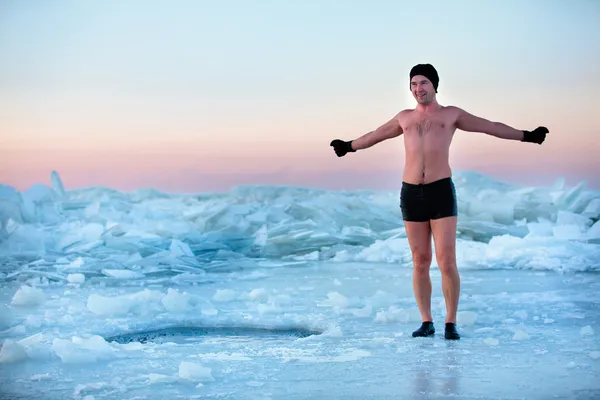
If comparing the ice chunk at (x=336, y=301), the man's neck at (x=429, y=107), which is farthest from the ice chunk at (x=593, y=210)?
the man's neck at (x=429, y=107)

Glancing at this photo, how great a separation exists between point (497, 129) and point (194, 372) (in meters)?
1.63

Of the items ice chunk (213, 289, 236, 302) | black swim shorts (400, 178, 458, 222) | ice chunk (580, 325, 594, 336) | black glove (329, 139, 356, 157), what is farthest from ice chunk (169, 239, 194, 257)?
ice chunk (580, 325, 594, 336)

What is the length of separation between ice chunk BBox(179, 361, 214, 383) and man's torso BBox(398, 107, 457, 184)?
1.25 meters

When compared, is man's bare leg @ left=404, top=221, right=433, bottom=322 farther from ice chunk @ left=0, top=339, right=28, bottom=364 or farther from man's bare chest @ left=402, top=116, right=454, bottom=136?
ice chunk @ left=0, top=339, right=28, bottom=364

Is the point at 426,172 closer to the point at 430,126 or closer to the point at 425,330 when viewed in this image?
the point at 430,126

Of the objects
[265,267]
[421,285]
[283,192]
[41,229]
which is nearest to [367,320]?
[421,285]

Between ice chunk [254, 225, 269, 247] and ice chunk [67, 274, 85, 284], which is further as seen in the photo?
ice chunk [254, 225, 269, 247]

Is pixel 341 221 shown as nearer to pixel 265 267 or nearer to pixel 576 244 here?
pixel 265 267

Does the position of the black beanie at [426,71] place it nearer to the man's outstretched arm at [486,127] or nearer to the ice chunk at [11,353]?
the man's outstretched arm at [486,127]

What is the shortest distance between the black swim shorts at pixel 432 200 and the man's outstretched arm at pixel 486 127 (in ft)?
0.82

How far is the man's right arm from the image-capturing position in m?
3.83

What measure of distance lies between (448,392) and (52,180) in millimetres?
7780

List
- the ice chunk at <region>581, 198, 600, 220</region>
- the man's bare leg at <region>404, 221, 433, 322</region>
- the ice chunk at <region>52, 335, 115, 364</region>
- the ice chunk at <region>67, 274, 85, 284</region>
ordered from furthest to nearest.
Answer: the ice chunk at <region>581, 198, 600, 220</region> < the ice chunk at <region>67, 274, 85, 284</region> < the man's bare leg at <region>404, 221, 433, 322</region> < the ice chunk at <region>52, 335, 115, 364</region>

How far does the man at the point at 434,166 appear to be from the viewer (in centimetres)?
367
